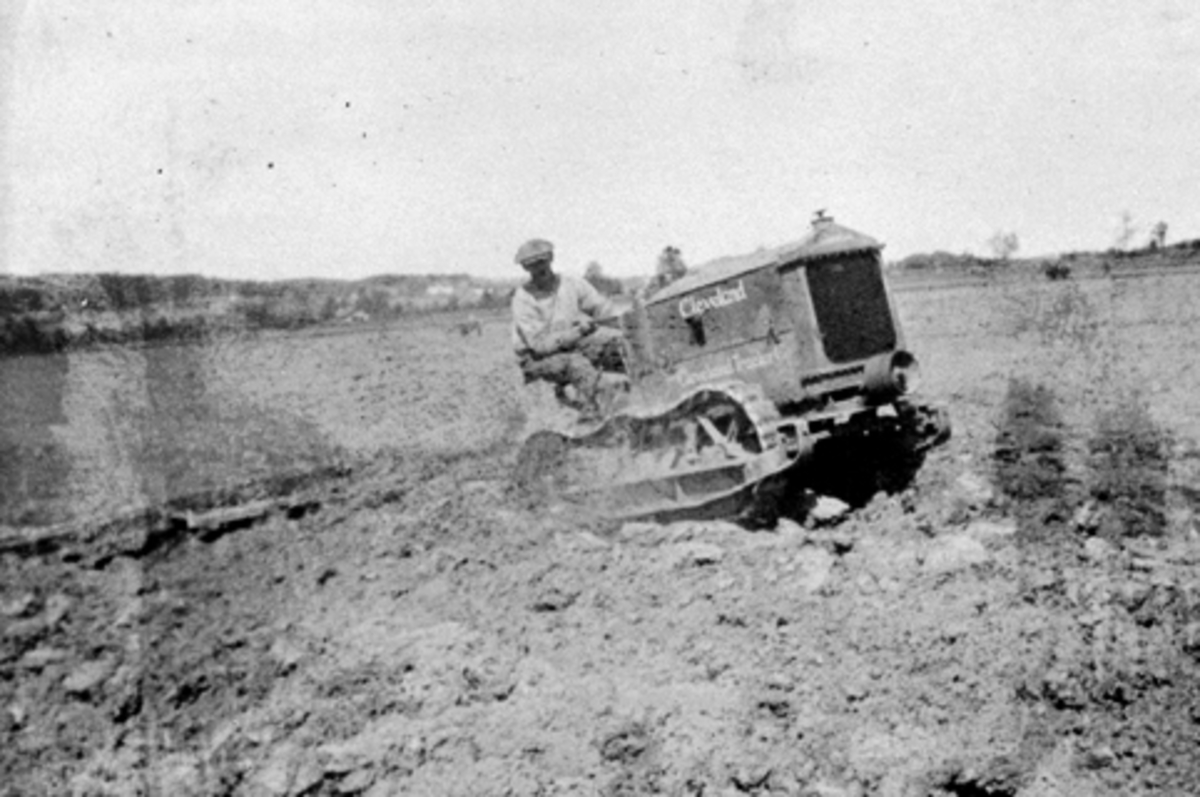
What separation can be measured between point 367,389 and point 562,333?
924 cm

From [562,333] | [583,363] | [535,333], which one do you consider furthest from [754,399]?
[535,333]

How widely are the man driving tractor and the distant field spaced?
313cm

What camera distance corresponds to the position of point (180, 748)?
4.79 meters

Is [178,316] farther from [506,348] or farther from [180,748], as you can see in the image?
[180,748]

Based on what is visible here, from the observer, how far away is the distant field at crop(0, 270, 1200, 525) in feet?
34.1

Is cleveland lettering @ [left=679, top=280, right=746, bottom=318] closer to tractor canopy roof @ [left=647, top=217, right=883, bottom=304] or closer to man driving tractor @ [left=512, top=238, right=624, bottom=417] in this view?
tractor canopy roof @ [left=647, top=217, right=883, bottom=304]

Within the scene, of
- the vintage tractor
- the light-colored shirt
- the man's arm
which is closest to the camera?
the vintage tractor

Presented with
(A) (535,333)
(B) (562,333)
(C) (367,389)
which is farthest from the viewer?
(C) (367,389)

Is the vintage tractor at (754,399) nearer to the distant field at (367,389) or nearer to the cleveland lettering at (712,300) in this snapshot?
the cleveland lettering at (712,300)

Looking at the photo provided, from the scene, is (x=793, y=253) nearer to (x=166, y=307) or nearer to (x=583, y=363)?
(x=583, y=363)

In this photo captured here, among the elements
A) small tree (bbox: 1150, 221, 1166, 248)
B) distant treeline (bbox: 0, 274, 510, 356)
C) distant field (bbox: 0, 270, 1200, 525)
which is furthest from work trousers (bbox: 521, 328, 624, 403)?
small tree (bbox: 1150, 221, 1166, 248)

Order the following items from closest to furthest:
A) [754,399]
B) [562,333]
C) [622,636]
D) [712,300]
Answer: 1. [622,636]
2. [754,399]
3. [712,300]
4. [562,333]

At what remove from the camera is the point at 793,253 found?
7.23 m

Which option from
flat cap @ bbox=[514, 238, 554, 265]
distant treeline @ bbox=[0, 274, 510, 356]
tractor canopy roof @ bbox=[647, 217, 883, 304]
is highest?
distant treeline @ bbox=[0, 274, 510, 356]
